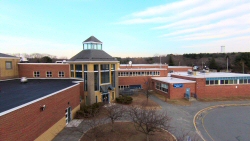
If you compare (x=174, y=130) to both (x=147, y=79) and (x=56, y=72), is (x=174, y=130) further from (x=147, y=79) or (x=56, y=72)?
(x=147, y=79)

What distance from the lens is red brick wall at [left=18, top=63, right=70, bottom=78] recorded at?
2664 cm

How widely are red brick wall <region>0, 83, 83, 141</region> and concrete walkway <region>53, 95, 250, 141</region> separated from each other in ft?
5.34

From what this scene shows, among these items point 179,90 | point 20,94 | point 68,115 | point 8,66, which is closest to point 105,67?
point 68,115

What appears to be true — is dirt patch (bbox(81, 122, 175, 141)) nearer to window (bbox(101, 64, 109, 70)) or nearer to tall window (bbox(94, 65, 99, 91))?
tall window (bbox(94, 65, 99, 91))

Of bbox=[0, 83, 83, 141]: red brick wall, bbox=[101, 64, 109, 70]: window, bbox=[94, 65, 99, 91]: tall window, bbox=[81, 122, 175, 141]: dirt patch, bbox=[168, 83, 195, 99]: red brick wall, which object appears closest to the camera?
bbox=[0, 83, 83, 141]: red brick wall

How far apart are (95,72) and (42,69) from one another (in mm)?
9899

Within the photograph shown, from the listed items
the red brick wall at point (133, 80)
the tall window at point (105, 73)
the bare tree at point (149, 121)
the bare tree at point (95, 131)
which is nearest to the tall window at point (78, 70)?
the tall window at point (105, 73)

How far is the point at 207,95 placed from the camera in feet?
97.2

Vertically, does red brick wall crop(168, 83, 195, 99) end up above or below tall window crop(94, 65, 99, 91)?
below

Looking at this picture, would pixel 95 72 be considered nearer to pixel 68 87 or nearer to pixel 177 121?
pixel 68 87

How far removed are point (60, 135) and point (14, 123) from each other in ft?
20.2

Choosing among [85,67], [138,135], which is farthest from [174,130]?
[85,67]

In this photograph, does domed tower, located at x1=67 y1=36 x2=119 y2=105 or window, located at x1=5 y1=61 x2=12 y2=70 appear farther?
window, located at x1=5 y1=61 x2=12 y2=70

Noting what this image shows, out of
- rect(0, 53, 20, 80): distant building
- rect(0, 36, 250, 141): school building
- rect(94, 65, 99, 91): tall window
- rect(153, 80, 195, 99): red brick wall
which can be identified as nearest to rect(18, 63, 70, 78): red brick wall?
rect(0, 36, 250, 141): school building
